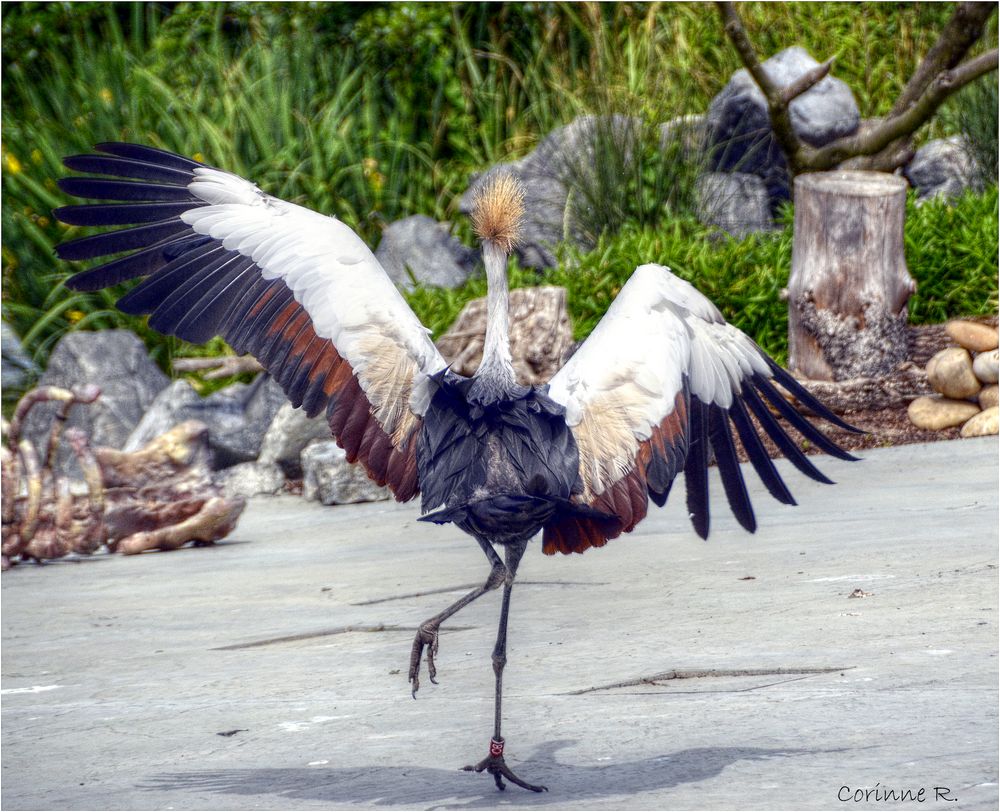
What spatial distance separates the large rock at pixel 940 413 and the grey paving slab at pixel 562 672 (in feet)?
3.79

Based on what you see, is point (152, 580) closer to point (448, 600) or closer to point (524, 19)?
point (448, 600)

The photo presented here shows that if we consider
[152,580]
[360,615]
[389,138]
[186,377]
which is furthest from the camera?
[389,138]

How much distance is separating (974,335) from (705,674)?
4.54 metres

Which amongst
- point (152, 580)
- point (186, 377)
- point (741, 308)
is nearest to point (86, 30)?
point (186, 377)

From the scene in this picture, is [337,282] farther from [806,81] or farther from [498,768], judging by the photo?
[806,81]

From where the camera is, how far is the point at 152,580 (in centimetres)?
645

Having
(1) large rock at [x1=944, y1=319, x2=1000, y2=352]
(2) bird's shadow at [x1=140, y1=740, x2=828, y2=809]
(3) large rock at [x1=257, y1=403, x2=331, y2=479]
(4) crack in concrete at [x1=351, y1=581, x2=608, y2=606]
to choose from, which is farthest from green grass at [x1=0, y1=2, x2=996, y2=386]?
(2) bird's shadow at [x1=140, y1=740, x2=828, y2=809]

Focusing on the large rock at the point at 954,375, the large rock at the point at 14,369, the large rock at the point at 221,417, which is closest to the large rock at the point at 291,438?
the large rock at the point at 221,417

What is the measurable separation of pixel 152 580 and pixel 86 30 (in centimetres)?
963

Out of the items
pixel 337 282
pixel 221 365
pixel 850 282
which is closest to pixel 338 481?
pixel 221 365

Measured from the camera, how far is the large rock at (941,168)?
37.7 feet

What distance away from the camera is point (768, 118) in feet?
37.6

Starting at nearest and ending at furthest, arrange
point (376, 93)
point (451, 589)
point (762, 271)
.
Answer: point (451, 589), point (762, 271), point (376, 93)

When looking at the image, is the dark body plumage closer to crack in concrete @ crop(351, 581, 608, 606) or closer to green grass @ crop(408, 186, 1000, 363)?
crack in concrete @ crop(351, 581, 608, 606)
